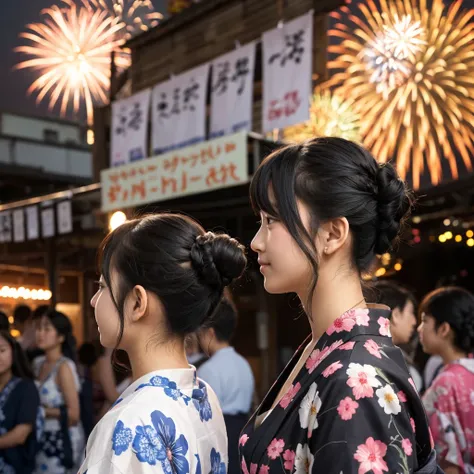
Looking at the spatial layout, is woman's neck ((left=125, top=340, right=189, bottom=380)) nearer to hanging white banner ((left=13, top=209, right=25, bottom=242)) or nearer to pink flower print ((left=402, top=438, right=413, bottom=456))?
pink flower print ((left=402, top=438, right=413, bottom=456))

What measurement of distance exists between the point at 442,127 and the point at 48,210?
536 centimetres

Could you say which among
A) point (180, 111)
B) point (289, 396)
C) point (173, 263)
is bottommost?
point (289, 396)

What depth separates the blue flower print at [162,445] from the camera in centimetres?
150

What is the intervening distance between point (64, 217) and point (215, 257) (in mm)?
7683

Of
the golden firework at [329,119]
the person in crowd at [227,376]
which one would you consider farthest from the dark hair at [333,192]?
the golden firework at [329,119]

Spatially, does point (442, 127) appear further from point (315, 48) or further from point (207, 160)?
point (207, 160)

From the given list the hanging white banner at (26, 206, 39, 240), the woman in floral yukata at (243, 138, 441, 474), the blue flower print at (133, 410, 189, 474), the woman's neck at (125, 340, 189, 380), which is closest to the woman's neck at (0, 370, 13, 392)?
the woman's neck at (125, 340, 189, 380)

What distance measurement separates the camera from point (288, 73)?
693 cm

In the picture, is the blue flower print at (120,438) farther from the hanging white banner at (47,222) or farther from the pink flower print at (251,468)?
the hanging white banner at (47,222)

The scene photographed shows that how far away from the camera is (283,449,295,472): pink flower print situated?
47.3 inches

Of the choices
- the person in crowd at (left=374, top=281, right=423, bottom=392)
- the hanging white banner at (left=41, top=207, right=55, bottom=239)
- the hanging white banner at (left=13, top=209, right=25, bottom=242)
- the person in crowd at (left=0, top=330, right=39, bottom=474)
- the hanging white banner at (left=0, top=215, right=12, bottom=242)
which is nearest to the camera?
the person in crowd at (left=374, top=281, right=423, bottom=392)

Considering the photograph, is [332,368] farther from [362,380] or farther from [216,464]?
[216,464]

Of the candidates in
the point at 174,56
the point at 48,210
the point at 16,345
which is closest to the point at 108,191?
the point at 48,210

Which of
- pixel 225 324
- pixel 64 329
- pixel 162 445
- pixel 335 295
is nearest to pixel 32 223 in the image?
pixel 64 329
